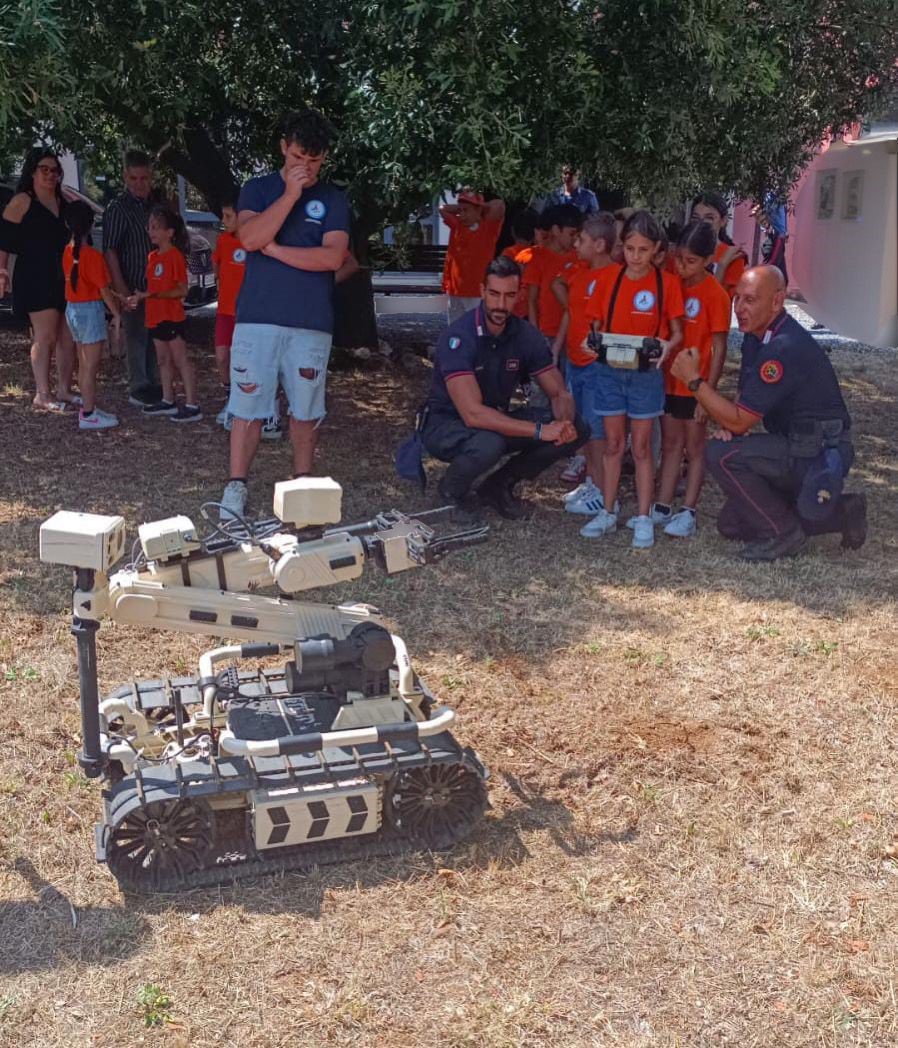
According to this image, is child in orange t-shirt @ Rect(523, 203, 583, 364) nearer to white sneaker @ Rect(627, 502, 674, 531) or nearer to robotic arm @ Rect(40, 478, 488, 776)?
white sneaker @ Rect(627, 502, 674, 531)

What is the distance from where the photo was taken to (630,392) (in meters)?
6.25

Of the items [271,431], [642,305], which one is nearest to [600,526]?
[642,305]

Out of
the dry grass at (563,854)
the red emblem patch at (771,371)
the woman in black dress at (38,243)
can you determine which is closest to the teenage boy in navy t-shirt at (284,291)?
the dry grass at (563,854)

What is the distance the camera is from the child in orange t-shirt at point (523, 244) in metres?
8.04

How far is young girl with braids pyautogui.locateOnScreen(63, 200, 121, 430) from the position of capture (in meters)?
8.09

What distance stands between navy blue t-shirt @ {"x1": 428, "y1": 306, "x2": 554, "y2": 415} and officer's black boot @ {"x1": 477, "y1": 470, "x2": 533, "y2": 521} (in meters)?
0.45

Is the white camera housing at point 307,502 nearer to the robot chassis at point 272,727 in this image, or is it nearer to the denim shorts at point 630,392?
the robot chassis at point 272,727

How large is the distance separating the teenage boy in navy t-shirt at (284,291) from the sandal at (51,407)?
10.0ft

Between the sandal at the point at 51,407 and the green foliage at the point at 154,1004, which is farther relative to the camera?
the sandal at the point at 51,407

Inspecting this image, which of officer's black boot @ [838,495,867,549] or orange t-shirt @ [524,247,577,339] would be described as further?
orange t-shirt @ [524,247,577,339]

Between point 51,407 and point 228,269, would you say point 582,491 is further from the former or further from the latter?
point 51,407

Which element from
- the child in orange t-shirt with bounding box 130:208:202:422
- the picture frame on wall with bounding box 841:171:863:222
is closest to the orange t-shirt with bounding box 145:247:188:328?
the child in orange t-shirt with bounding box 130:208:202:422

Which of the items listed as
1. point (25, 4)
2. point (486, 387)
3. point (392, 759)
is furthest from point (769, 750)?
point (25, 4)

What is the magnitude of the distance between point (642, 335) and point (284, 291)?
1.87 meters
